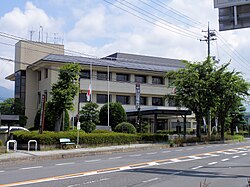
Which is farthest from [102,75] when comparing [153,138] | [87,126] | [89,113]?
[153,138]

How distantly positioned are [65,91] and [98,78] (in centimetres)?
2589

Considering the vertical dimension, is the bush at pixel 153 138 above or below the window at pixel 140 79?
below

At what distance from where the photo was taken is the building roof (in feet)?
168

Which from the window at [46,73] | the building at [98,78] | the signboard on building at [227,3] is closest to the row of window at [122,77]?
the building at [98,78]

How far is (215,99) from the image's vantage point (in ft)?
127

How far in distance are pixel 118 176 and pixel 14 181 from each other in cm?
335

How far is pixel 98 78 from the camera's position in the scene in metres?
53.6

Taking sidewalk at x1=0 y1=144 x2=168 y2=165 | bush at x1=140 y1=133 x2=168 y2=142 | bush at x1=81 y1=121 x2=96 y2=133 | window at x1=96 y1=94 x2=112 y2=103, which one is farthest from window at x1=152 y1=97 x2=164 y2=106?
sidewalk at x1=0 y1=144 x2=168 y2=165

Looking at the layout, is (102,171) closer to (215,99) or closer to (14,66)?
(215,99)

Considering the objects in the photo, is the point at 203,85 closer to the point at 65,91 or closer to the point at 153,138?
the point at 153,138

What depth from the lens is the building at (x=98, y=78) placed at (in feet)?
169

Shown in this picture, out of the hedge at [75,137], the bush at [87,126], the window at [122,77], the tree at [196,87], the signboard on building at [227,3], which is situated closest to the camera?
the signboard on building at [227,3]

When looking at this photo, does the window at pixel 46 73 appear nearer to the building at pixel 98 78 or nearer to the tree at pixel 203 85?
the building at pixel 98 78

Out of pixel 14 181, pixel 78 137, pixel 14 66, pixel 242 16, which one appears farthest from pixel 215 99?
pixel 14 66
